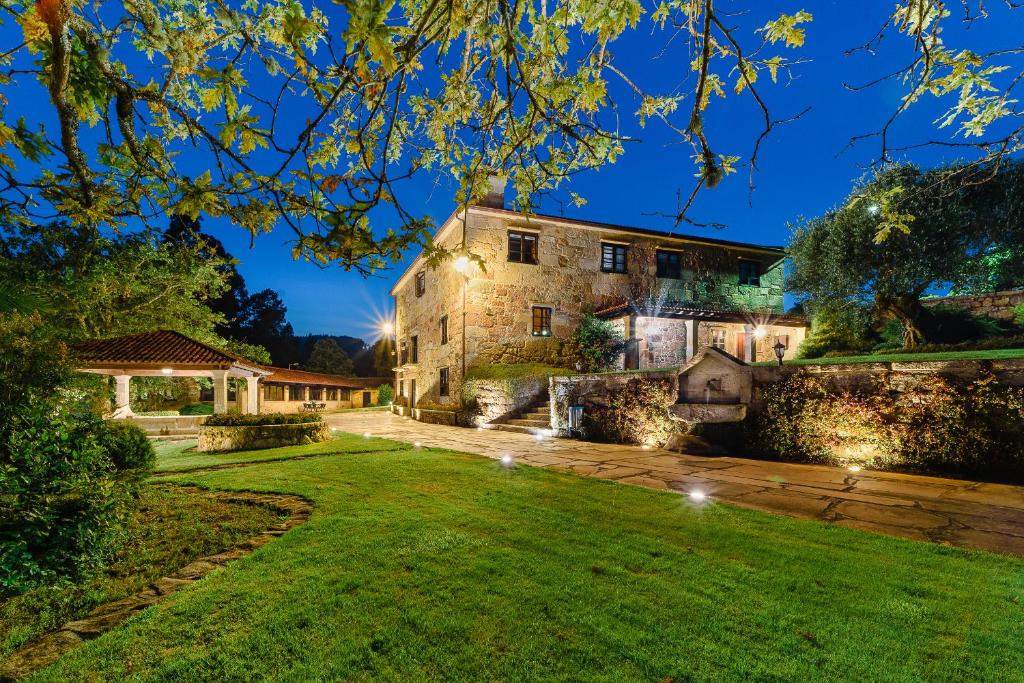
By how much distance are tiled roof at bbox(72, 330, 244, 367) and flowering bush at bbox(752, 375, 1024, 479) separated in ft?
47.9

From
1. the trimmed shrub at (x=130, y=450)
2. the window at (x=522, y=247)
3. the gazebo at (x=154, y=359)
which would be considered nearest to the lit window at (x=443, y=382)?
the window at (x=522, y=247)

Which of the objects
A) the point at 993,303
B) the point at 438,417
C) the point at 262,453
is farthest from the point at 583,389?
the point at 993,303

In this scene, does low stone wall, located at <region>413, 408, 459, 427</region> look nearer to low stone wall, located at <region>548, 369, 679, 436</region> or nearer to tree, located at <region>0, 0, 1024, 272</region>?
low stone wall, located at <region>548, 369, 679, 436</region>

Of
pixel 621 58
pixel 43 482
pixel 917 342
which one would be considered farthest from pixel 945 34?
pixel 917 342

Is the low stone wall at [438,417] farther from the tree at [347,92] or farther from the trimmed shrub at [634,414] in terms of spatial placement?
the tree at [347,92]

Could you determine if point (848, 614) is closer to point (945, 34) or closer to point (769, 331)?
point (945, 34)

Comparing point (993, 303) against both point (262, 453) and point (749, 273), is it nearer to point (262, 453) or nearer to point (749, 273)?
point (749, 273)

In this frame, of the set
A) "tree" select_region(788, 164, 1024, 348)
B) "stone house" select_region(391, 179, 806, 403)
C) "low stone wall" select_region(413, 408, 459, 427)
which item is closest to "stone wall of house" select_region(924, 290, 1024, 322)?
"tree" select_region(788, 164, 1024, 348)

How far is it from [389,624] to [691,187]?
3.01 metres

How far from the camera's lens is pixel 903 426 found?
247 inches

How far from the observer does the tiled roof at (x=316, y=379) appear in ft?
80.4

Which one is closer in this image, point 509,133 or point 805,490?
point 509,133

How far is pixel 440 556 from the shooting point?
326cm

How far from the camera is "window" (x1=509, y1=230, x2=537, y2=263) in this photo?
16.5 m
